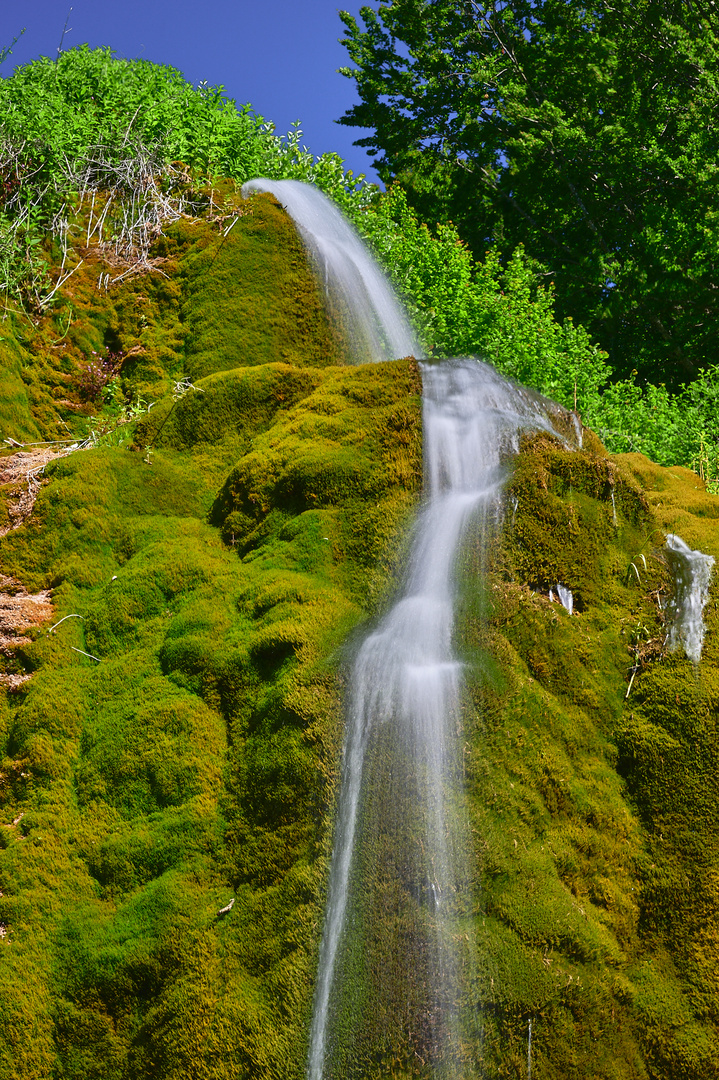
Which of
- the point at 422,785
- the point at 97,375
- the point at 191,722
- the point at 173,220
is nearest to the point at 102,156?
the point at 173,220

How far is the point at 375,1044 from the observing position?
3.60 meters

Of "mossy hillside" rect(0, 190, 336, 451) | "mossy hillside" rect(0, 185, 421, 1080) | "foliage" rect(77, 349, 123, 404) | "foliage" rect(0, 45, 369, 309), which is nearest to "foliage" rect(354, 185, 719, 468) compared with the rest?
"foliage" rect(0, 45, 369, 309)

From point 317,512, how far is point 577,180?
13.0m

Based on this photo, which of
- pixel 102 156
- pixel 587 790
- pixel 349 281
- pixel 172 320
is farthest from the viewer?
pixel 102 156

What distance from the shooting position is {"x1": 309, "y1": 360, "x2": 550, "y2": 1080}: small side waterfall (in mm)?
3621

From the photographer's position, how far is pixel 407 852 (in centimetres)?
389

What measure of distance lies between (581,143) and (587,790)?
1303cm

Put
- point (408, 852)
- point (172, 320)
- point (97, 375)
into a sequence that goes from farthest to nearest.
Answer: point (172, 320), point (97, 375), point (408, 852)

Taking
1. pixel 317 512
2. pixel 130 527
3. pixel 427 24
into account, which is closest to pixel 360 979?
pixel 317 512

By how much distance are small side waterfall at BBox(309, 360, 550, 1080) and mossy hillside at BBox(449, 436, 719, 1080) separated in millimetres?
114

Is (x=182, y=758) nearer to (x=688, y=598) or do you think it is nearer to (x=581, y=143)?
(x=688, y=598)

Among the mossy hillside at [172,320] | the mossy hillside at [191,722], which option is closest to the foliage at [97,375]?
the mossy hillside at [172,320]

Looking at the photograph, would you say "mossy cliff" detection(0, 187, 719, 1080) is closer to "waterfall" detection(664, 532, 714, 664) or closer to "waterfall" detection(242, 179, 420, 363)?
"waterfall" detection(664, 532, 714, 664)

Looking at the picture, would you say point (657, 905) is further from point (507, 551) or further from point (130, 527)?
point (130, 527)
